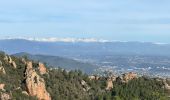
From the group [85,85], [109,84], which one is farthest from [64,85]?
[109,84]

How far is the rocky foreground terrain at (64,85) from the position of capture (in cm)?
13538

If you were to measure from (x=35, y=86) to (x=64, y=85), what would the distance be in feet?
69.1

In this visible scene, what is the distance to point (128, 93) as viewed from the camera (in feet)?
518

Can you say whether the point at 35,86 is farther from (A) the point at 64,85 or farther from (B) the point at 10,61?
(B) the point at 10,61

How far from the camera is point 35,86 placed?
5344 inches

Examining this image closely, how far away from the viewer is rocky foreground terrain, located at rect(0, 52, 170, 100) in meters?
135

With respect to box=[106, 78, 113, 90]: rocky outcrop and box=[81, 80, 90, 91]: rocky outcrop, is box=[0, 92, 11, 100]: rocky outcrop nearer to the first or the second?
box=[81, 80, 90, 91]: rocky outcrop

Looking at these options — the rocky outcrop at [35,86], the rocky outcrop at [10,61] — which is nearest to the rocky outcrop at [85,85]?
the rocky outcrop at [10,61]

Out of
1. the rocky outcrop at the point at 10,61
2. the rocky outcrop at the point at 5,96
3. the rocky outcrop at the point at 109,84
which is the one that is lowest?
the rocky outcrop at the point at 109,84

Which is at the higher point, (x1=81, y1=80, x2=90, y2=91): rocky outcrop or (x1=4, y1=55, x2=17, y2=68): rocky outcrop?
(x1=4, y1=55, x2=17, y2=68): rocky outcrop

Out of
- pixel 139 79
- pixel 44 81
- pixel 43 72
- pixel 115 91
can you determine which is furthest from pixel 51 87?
pixel 139 79

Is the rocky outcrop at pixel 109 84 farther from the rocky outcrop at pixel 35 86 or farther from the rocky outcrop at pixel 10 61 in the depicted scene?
the rocky outcrop at pixel 35 86

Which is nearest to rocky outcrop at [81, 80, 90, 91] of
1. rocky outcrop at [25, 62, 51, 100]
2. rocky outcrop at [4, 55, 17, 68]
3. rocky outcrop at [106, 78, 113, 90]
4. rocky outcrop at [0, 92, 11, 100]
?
rocky outcrop at [106, 78, 113, 90]

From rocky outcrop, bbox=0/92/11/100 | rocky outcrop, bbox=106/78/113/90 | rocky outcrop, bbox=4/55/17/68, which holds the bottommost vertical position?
rocky outcrop, bbox=106/78/113/90
